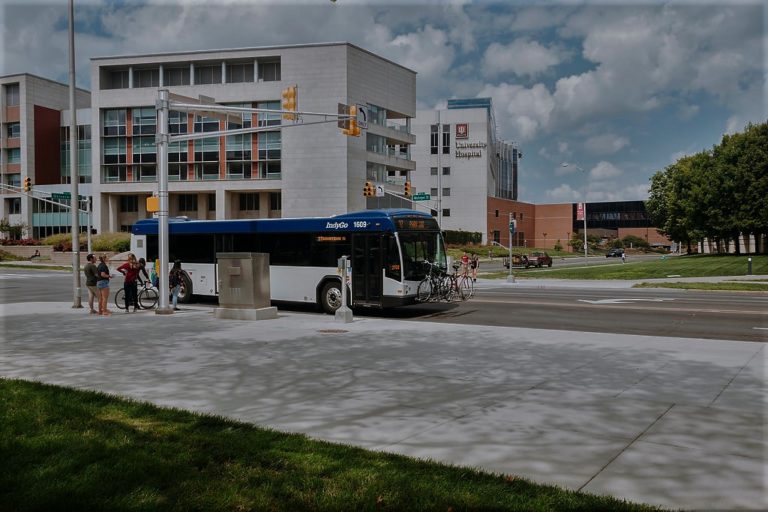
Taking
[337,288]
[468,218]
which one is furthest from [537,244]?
[337,288]

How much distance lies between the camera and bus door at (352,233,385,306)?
61.1ft

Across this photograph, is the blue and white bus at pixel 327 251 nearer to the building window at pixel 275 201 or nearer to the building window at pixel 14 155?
the building window at pixel 275 201

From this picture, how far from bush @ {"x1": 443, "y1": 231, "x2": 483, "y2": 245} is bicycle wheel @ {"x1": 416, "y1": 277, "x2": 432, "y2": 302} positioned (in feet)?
247

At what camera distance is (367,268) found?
18859 millimetres

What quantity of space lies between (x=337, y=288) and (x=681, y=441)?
45.1ft

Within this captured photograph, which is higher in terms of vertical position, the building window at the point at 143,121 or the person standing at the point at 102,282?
the building window at the point at 143,121

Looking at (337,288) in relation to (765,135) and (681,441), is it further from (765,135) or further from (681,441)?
(765,135)

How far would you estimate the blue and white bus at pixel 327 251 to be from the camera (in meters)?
18.5

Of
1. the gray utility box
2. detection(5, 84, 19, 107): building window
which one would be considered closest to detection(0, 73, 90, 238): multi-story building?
detection(5, 84, 19, 107): building window

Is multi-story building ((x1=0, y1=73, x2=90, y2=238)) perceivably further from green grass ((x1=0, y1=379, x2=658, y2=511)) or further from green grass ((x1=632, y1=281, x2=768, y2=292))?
green grass ((x1=0, y1=379, x2=658, y2=511))

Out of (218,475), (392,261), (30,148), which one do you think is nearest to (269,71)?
(30,148)

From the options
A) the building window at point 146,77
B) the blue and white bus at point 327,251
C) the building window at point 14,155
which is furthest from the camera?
the building window at point 14,155

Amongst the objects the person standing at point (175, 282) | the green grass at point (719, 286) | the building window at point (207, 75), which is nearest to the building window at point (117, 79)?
the building window at point (207, 75)

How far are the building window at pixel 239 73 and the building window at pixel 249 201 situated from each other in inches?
513
